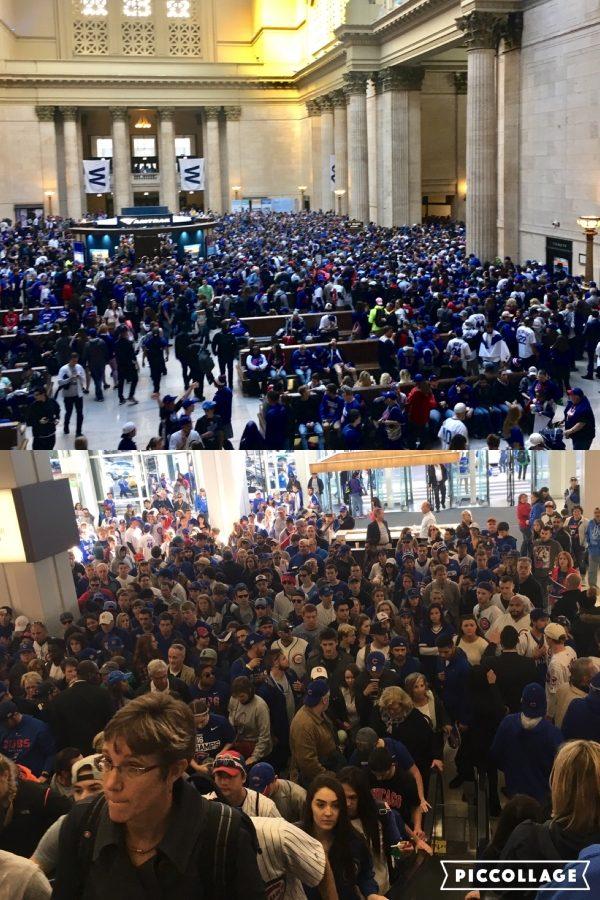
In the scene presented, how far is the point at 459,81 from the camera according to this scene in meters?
40.8

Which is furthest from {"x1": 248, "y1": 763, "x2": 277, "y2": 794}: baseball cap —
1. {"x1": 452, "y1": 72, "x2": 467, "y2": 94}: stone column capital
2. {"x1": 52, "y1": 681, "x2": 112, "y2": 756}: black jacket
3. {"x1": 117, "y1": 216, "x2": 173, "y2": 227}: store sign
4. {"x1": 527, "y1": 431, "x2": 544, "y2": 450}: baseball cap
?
{"x1": 452, "y1": 72, "x2": 467, "y2": 94}: stone column capital

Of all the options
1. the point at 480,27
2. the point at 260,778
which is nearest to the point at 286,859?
the point at 260,778

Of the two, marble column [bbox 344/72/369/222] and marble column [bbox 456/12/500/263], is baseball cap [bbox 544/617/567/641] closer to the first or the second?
marble column [bbox 456/12/500/263]

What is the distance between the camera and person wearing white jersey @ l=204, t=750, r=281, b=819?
3.39 m

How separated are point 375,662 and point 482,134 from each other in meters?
22.8

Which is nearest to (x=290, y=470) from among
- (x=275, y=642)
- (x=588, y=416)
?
(x=275, y=642)

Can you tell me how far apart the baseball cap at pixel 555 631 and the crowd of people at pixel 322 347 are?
391 cm

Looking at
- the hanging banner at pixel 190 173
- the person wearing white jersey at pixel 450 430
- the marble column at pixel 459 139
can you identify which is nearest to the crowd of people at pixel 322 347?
the person wearing white jersey at pixel 450 430

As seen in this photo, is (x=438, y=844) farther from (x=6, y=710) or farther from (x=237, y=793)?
(x=6, y=710)

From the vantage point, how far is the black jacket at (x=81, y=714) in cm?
434

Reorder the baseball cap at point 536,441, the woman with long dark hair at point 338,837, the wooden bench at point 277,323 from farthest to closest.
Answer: the wooden bench at point 277,323, the baseball cap at point 536,441, the woman with long dark hair at point 338,837

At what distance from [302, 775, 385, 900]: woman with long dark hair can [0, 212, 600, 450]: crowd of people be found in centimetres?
446

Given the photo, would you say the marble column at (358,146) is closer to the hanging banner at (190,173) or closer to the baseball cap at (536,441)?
the hanging banner at (190,173)

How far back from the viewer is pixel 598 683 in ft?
13.7
